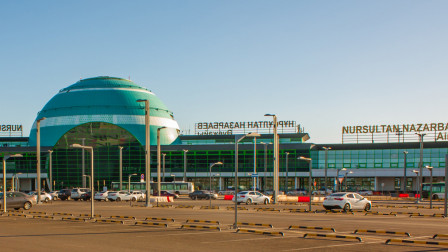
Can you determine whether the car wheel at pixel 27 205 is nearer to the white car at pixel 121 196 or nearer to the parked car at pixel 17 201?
the parked car at pixel 17 201

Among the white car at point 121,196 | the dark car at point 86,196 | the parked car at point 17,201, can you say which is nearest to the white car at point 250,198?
the parked car at point 17,201

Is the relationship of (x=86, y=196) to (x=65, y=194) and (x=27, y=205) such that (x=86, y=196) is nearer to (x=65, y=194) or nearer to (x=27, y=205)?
(x=65, y=194)

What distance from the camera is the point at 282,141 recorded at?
452 feet

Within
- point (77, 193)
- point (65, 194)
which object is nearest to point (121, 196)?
point (77, 193)

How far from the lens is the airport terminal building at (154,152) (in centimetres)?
12156

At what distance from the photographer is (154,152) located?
131000 mm

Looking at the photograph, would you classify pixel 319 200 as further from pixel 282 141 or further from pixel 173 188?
pixel 282 141

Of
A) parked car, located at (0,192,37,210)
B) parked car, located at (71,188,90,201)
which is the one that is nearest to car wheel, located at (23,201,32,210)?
parked car, located at (0,192,37,210)

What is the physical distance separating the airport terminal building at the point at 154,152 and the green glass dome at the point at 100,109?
229 mm

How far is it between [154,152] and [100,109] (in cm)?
1578

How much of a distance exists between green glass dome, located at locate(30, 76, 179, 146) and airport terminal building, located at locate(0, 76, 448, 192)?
23 cm

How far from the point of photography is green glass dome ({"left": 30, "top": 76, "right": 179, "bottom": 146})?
130 m

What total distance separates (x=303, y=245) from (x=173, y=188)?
284 ft

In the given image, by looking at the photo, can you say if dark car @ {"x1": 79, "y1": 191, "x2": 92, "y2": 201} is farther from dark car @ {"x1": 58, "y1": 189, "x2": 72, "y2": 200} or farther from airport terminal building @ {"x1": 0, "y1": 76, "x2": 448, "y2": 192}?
airport terminal building @ {"x1": 0, "y1": 76, "x2": 448, "y2": 192}
